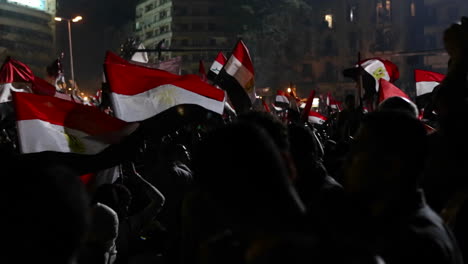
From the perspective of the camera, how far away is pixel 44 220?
194 centimetres

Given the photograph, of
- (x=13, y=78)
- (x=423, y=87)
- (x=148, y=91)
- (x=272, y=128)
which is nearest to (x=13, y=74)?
(x=13, y=78)

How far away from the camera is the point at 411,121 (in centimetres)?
288

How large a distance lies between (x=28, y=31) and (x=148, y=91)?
119 meters

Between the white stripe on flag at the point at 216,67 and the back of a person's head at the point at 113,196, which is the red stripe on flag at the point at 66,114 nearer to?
the back of a person's head at the point at 113,196

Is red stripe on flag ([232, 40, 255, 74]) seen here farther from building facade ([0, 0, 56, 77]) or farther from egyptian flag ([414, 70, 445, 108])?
building facade ([0, 0, 56, 77])

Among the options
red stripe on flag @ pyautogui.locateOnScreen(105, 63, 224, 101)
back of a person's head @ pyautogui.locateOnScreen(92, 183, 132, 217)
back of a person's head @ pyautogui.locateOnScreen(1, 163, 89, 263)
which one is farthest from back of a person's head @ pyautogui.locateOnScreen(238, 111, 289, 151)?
red stripe on flag @ pyautogui.locateOnScreen(105, 63, 224, 101)

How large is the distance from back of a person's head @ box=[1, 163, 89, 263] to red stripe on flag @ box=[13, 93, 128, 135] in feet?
12.8

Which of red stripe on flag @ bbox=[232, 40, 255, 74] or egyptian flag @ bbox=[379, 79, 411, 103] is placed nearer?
egyptian flag @ bbox=[379, 79, 411, 103]

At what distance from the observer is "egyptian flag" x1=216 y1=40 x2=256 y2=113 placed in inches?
429

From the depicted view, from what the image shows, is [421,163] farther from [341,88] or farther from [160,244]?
[341,88]

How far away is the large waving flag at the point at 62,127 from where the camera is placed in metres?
5.75

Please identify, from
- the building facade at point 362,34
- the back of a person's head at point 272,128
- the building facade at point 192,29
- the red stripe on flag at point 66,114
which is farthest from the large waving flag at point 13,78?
the building facade at point 192,29

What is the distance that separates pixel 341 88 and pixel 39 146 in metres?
86.4

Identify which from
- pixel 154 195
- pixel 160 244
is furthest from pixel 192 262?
pixel 160 244
